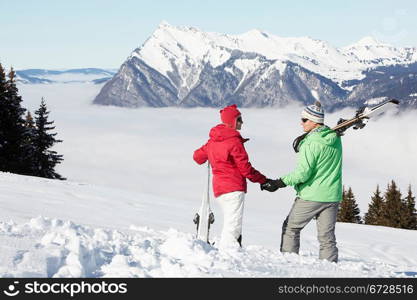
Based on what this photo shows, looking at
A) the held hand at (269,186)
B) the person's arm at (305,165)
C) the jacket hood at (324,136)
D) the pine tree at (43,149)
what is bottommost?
the held hand at (269,186)

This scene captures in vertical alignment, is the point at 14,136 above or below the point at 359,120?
above

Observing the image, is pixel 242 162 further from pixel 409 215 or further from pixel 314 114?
pixel 409 215

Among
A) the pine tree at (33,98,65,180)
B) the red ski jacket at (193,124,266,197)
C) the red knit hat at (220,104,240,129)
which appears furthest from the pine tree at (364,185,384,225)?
the red knit hat at (220,104,240,129)

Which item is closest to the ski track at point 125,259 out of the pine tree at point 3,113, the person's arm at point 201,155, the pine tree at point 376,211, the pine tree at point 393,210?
the person's arm at point 201,155

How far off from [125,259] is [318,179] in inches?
115

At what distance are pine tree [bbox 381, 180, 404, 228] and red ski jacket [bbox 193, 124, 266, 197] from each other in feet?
163

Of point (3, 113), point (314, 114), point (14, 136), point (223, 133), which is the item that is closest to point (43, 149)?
point (14, 136)

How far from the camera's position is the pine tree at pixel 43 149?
113 ft

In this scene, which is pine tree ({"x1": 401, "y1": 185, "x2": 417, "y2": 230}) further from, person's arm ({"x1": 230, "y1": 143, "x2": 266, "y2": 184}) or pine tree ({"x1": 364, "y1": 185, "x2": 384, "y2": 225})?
person's arm ({"x1": 230, "y1": 143, "x2": 266, "y2": 184})

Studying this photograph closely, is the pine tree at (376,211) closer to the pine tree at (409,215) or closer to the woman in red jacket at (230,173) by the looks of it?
the pine tree at (409,215)

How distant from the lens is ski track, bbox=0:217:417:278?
4.85 metres

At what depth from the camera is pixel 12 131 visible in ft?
101

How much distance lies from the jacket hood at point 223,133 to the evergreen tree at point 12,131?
83.3 ft

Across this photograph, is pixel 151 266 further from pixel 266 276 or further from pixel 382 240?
pixel 382 240
